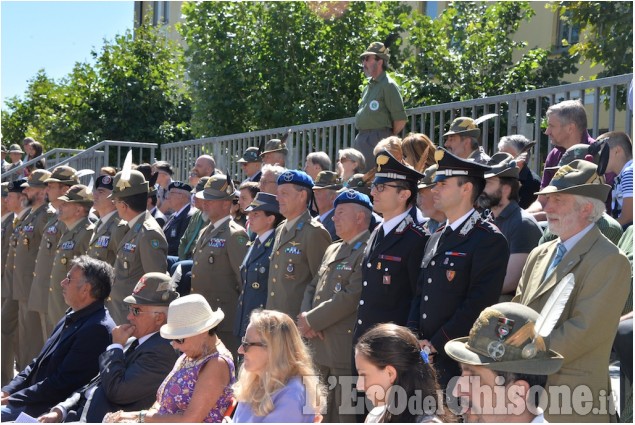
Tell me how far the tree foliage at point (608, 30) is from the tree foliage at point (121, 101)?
11.2 metres

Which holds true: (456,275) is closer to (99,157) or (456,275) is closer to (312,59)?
(312,59)

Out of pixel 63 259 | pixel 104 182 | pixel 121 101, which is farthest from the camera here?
pixel 121 101

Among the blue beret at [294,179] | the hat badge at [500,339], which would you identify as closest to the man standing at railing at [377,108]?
the blue beret at [294,179]

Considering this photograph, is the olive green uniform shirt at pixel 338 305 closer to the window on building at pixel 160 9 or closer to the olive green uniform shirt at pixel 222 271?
the olive green uniform shirt at pixel 222 271

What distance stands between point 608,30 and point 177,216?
27.9 feet

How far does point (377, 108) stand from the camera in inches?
428

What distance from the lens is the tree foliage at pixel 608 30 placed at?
1497 centimetres

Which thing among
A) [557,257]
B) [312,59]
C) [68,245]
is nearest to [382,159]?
[557,257]

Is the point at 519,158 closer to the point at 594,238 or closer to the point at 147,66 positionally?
the point at 594,238

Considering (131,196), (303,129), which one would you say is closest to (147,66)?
(303,129)

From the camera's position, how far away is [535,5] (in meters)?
21.1

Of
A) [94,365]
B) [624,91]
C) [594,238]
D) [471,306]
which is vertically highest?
[624,91]

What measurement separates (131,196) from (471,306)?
15.8ft

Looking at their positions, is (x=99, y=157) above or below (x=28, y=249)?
above
